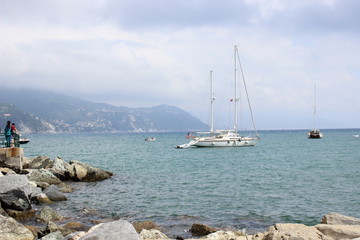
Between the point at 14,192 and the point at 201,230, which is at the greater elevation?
the point at 14,192

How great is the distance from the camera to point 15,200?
16234 millimetres

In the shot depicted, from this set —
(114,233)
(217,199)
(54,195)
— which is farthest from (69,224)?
(217,199)

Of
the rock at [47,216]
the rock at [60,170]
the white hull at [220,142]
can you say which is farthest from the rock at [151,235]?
the white hull at [220,142]

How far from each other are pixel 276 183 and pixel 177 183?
702 cm

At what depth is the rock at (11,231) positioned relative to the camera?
10.9 m

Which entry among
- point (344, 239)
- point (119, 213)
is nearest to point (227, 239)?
point (344, 239)

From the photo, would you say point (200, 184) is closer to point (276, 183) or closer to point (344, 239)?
point (276, 183)

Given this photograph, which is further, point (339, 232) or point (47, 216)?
point (47, 216)

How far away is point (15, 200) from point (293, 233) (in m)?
12.3

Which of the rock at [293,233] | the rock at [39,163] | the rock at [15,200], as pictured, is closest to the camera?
the rock at [293,233]

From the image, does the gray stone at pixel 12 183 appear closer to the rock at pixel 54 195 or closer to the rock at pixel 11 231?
the rock at pixel 54 195

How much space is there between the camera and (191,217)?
1655 cm

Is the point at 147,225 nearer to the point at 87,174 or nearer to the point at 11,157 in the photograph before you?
the point at 87,174

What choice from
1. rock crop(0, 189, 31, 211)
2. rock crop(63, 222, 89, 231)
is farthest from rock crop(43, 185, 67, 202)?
rock crop(63, 222, 89, 231)
